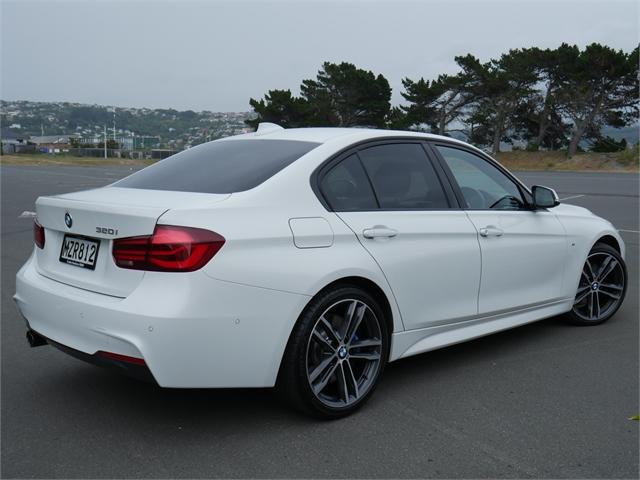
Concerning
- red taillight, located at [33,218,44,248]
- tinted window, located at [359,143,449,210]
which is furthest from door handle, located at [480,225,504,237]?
red taillight, located at [33,218,44,248]

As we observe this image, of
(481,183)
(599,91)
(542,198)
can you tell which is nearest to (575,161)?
(599,91)

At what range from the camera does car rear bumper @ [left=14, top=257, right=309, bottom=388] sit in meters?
3.02

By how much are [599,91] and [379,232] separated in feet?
166

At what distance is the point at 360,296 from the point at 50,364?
2198mm

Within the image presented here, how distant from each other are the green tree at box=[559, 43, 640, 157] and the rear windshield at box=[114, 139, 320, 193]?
48075 mm

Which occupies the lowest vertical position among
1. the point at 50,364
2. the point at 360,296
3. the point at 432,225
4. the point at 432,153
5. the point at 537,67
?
the point at 50,364

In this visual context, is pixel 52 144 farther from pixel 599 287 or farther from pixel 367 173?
pixel 367 173

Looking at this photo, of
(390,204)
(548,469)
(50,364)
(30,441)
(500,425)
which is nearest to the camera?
(548,469)

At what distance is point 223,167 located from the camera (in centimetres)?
389

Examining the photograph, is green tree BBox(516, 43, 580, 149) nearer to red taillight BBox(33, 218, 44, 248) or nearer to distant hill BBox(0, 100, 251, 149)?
distant hill BBox(0, 100, 251, 149)

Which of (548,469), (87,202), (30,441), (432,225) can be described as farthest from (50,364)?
(548,469)

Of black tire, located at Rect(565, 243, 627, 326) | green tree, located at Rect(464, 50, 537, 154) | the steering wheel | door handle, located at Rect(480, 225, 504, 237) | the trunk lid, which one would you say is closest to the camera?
the trunk lid

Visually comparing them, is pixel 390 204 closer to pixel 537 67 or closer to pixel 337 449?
pixel 337 449

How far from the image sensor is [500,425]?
3.56m
